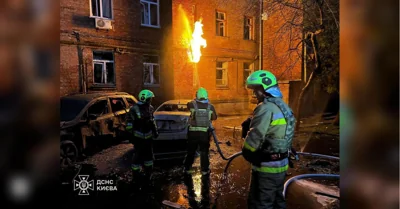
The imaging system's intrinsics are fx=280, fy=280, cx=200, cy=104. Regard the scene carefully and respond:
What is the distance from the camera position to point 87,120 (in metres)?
6.74

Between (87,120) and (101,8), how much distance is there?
288 inches

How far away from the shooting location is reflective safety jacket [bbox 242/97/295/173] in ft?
8.93

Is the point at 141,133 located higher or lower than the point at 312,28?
lower

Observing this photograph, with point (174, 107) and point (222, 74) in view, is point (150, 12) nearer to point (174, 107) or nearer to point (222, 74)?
point (222, 74)

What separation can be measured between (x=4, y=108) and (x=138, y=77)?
11.8 meters

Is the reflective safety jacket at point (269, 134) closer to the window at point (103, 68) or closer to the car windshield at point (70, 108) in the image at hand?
the car windshield at point (70, 108)

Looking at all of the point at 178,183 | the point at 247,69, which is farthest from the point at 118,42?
the point at 178,183

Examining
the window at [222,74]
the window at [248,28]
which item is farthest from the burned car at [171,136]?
the window at [248,28]

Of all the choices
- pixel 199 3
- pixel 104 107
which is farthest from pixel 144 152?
pixel 199 3

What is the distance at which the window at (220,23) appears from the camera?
1705cm

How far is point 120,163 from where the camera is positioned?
6.61 meters

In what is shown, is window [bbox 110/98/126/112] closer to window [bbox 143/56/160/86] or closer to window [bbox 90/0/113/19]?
window [bbox 143/56/160/86]

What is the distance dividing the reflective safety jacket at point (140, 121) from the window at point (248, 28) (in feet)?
47.5

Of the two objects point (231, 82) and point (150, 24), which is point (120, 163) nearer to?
point (150, 24)
